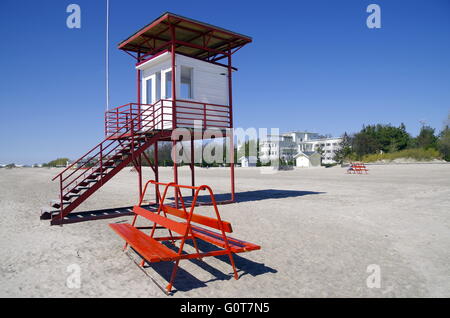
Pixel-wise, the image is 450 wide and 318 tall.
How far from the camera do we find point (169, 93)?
1460cm

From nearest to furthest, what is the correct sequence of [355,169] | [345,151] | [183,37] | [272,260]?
[272,260], [183,37], [355,169], [345,151]

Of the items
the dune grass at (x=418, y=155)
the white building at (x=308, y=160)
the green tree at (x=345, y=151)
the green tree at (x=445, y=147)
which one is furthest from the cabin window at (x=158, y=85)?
the green tree at (x=345, y=151)

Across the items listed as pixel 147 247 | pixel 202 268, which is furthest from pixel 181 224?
pixel 202 268

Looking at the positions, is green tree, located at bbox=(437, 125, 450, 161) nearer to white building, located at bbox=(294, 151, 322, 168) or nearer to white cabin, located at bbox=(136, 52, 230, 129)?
white building, located at bbox=(294, 151, 322, 168)

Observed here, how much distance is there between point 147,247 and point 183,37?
1222 cm

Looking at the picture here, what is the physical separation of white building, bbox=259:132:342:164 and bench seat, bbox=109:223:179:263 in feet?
311

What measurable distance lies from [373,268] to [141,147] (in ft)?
30.6

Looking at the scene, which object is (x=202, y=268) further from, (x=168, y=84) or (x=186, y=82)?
(x=186, y=82)

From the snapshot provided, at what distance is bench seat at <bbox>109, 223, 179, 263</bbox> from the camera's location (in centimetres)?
500

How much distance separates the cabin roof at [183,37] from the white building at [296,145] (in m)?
85.8

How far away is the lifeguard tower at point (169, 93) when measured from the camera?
42.1ft

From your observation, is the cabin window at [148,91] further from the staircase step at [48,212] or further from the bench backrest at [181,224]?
the bench backrest at [181,224]
